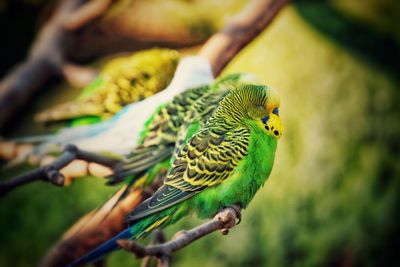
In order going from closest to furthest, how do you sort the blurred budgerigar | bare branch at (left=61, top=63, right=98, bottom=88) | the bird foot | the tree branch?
1. the tree branch
2. the bird foot
3. the blurred budgerigar
4. bare branch at (left=61, top=63, right=98, bottom=88)

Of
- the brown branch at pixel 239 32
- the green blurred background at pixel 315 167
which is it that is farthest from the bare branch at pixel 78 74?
the brown branch at pixel 239 32

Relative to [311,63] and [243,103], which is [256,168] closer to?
[243,103]

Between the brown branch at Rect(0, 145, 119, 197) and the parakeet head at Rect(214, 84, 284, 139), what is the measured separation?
0.47 meters

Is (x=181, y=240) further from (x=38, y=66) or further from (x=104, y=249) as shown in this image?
(x=38, y=66)

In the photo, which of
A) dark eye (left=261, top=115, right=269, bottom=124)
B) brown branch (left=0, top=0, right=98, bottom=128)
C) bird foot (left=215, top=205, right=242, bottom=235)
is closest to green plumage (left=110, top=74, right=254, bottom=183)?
dark eye (left=261, top=115, right=269, bottom=124)

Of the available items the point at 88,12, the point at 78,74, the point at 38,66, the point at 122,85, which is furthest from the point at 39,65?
the point at 122,85

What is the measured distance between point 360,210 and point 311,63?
2.02 ft

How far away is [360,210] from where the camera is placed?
5.78 feet

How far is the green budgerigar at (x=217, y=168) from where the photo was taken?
1.41m

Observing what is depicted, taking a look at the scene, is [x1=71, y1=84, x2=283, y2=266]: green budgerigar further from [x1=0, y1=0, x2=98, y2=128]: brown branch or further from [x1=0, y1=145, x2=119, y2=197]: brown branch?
[x1=0, y1=0, x2=98, y2=128]: brown branch

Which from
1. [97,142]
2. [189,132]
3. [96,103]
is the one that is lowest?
[97,142]

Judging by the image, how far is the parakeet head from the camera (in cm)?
148

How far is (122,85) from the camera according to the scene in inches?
67.8

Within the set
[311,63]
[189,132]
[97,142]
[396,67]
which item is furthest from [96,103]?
[396,67]
